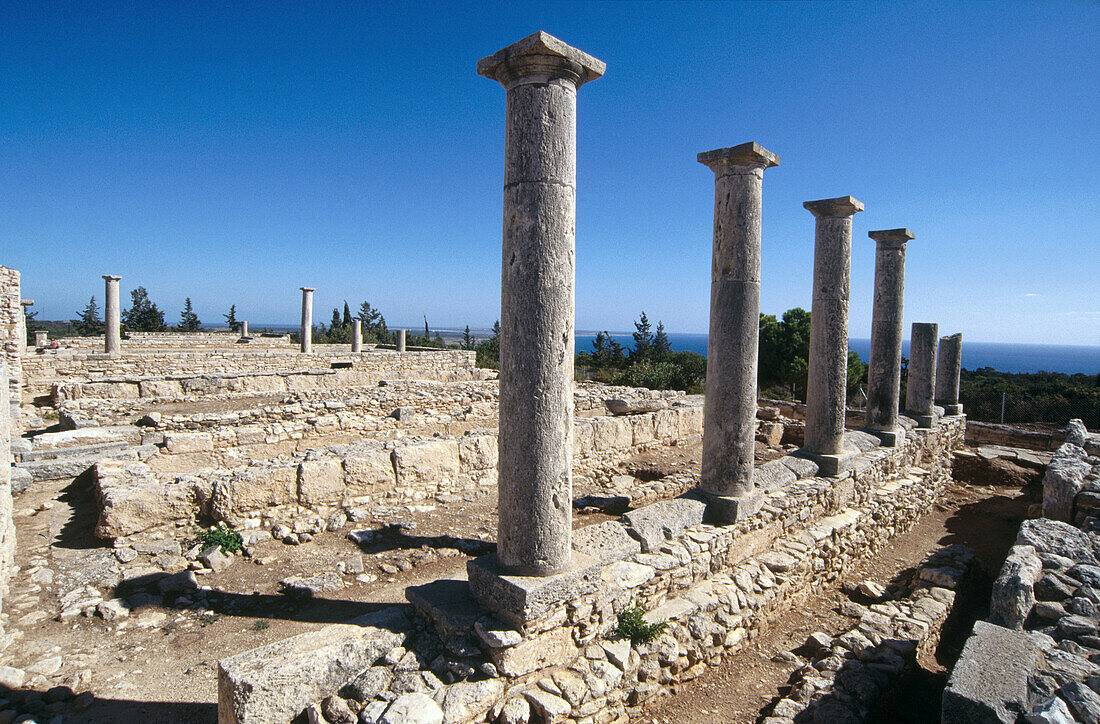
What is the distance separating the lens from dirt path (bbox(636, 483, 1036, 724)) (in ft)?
13.8

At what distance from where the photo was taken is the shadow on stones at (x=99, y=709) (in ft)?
11.9

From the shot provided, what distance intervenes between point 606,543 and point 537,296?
231cm

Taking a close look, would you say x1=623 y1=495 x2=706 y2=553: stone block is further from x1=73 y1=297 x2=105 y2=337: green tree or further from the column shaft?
x1=73 y1=297 x2=105 y2=337: green tree

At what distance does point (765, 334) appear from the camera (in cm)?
2333

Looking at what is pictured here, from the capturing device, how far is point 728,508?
18.9 ft

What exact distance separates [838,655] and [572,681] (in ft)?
7.89

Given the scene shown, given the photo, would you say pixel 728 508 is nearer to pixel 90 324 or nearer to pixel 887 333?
pixel 887 333

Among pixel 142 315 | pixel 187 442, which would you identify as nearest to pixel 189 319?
pixel 142 315

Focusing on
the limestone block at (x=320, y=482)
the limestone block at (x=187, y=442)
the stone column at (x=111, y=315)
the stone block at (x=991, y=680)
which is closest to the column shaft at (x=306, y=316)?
the stone column at (x=111, y=315)

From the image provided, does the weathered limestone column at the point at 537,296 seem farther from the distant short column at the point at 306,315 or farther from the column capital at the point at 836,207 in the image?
the distant short column at the point at 306,315

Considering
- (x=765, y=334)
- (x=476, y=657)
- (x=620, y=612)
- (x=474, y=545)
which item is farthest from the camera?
(x=765, y=334)

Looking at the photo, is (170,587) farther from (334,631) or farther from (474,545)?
(474,545)

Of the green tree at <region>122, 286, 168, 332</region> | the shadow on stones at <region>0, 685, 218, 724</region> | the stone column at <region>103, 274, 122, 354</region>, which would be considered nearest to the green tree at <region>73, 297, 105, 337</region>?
the green tree at <region>122, 286, 168, 332</region>

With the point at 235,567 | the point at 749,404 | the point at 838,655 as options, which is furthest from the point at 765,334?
the point at 235,567
